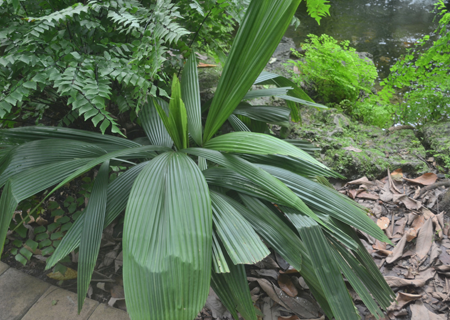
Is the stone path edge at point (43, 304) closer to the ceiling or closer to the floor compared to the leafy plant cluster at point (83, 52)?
closer to the floor

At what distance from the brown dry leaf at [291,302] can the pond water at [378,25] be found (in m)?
3.52

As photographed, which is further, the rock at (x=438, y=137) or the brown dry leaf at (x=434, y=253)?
the rock at (x=438, y=137)

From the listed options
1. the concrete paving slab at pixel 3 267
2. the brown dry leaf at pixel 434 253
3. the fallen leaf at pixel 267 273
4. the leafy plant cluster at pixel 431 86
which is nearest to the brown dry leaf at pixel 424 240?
the brown dry leaf at pixel 434 253

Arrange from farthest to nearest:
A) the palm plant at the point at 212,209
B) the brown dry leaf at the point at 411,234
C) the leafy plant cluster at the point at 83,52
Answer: the brown dry leaf at the point at 411,234
the leafy plant cluster at the point at 83,52
the palm plant at the point at 212,209

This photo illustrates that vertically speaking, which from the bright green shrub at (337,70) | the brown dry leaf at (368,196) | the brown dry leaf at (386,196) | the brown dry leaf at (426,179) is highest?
the bright green shrub at (337,70)

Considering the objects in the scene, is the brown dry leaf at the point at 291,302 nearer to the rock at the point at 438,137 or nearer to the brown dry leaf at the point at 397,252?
the brown dry leaf at the point at 397,252

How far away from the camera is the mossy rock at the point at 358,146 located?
214cm

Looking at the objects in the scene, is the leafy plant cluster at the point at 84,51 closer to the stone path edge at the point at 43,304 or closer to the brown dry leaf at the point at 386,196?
the stone path edge at the point at 43,304

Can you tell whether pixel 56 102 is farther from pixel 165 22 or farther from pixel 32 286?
pixel 32 286

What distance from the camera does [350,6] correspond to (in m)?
5.98

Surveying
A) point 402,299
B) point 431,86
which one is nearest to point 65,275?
point 402,299

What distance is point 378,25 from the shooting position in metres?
5.30

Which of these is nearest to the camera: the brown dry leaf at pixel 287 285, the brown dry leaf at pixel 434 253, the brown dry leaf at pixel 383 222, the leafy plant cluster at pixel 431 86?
the brown dry leaf at pixel 287 285

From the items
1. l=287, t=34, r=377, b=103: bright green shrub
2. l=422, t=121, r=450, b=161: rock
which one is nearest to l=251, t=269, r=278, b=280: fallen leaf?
l=422, t=121, r=450, b=161: rock
